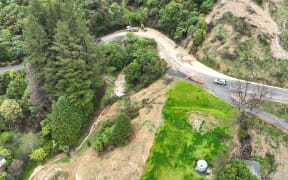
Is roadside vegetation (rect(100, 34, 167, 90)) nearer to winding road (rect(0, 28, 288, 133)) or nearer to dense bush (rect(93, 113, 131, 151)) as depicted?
winding road (rect(0, 28, 288, 133))

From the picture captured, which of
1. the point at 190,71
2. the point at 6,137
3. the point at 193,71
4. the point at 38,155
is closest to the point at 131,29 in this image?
the point at 190,71

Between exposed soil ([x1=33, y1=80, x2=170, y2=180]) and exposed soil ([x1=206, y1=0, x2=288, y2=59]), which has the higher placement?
exposed soil ([x1=206, y1=0, x2=288, y2=59])

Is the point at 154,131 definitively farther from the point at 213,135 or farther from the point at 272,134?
the point at 272,134

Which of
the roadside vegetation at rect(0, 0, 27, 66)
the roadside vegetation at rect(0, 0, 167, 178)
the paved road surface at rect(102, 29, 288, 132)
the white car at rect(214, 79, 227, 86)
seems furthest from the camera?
the roadside vegetation at rect(0, 0, 27, 66)

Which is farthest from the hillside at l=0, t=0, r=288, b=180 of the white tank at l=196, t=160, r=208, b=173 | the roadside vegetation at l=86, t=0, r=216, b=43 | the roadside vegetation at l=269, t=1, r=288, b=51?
the roadside vegetation at l=86, t=0, r=216, b=43

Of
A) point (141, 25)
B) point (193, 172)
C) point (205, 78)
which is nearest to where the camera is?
point (193, 172)

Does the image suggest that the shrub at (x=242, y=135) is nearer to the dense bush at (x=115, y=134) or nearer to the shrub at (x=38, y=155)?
the dense bush at (x=115, y=134)

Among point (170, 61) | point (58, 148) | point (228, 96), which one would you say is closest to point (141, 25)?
point (170, 61)
